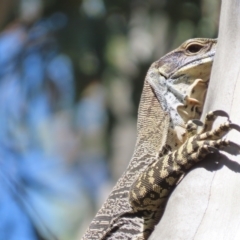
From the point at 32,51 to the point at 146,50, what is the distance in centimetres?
137

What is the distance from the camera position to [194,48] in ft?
13.8

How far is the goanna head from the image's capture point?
4055mm

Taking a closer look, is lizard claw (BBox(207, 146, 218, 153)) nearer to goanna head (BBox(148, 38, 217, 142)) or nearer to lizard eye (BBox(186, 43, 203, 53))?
goanna head (BBox(148, 38, 217, 142))

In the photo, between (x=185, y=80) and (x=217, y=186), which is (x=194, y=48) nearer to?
(x=185, y=80)

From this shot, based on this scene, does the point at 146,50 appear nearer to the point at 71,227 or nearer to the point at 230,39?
the point at 71,227

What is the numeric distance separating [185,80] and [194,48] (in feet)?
0.70

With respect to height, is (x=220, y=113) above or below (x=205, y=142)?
above

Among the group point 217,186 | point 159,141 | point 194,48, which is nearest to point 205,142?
point 217,186

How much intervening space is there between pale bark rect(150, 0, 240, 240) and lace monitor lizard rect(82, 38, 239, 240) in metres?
0.17

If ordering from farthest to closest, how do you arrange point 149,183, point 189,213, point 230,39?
point 149,183 < point 230,39 < point 189,213

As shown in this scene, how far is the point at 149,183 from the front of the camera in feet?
11.4

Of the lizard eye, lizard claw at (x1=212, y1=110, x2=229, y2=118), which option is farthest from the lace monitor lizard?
lizard claw at (x1=212, y1=110, x2=229, y2=118)


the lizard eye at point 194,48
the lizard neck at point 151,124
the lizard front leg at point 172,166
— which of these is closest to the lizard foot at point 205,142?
the lizard front leg at point 172,166

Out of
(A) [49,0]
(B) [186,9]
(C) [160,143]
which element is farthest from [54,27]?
(C) [160,143]
